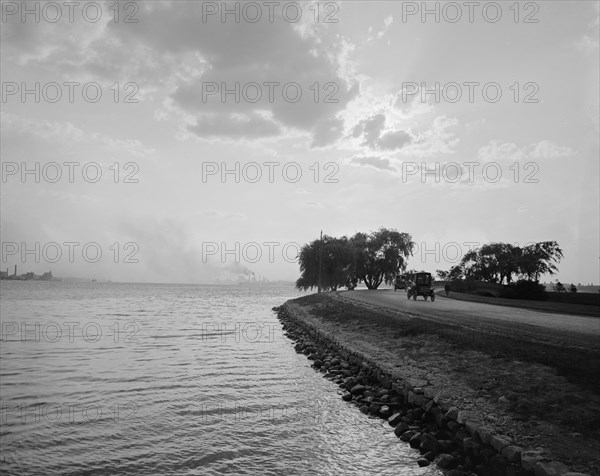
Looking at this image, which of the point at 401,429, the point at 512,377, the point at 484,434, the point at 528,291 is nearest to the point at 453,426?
the point at 484,434

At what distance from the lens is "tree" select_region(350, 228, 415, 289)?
236ft

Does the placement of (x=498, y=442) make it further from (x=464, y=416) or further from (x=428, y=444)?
(x=428, y=444)

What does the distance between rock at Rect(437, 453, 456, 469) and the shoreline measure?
0.7 inches

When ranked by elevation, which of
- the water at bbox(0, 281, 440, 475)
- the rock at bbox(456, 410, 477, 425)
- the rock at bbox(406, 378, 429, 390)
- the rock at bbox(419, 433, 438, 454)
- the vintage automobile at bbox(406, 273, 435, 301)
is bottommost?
the water at bbox(0, 281, 440, 475)

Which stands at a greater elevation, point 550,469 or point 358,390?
point 550,469

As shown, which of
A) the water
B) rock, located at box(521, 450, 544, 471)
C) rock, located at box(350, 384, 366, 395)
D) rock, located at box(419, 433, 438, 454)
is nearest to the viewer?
rock, located at box(521, 450, 544, 471)

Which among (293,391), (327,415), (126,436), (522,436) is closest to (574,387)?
(522,436)

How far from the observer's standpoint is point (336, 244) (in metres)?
68.6

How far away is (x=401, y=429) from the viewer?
9414mm

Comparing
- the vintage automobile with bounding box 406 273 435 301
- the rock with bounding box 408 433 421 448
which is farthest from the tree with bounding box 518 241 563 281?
the rock with bounding box 408 433 421 448

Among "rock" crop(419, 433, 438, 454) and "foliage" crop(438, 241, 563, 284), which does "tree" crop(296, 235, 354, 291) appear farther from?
"rock" crop(419, 433, 438, 454)

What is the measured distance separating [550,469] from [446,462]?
6.63ft

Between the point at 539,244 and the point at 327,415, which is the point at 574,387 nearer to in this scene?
Result: the point at 327,415

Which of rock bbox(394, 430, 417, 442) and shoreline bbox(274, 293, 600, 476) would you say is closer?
shoreline bbox(274, 293, 600, 476)
